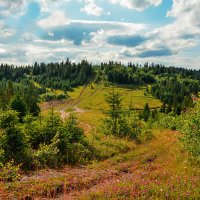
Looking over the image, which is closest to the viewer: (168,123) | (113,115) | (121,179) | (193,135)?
(121,179)

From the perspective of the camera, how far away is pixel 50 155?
16234mm

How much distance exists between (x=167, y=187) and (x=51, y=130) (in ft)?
35.5

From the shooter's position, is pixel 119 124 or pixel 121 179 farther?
pixel 119 124

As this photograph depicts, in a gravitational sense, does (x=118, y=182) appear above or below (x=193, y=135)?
below

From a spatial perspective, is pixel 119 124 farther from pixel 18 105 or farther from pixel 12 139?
pixel 18 105

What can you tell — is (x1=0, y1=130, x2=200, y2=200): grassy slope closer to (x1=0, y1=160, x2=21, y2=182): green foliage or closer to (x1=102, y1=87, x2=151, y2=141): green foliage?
(x1=0, y1=160, x2=21, y2=182): green foliage

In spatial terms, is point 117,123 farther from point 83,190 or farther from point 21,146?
point 83,190

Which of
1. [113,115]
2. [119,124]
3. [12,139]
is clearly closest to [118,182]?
[12,139]

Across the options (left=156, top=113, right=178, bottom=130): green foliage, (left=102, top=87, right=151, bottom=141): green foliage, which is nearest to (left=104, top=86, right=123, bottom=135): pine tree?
(left=102, top=87, right=151, bottom=141): green foliage

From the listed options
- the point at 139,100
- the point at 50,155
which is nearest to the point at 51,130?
the point at 50,155

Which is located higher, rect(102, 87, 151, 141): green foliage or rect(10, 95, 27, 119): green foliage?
rect(102, 87, 151, 141): green foliage

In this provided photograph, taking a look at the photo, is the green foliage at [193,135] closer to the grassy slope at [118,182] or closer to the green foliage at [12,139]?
the grassy slope at [118,182]

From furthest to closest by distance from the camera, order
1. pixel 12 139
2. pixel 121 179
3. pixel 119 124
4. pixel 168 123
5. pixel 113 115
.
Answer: pixel 168 123 < pixel 113 115 < pixel 119 124 < pixel 12 139 < pixel 121 179

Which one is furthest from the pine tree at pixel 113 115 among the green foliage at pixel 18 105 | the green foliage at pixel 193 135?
the green foliage at pixel 18 105
